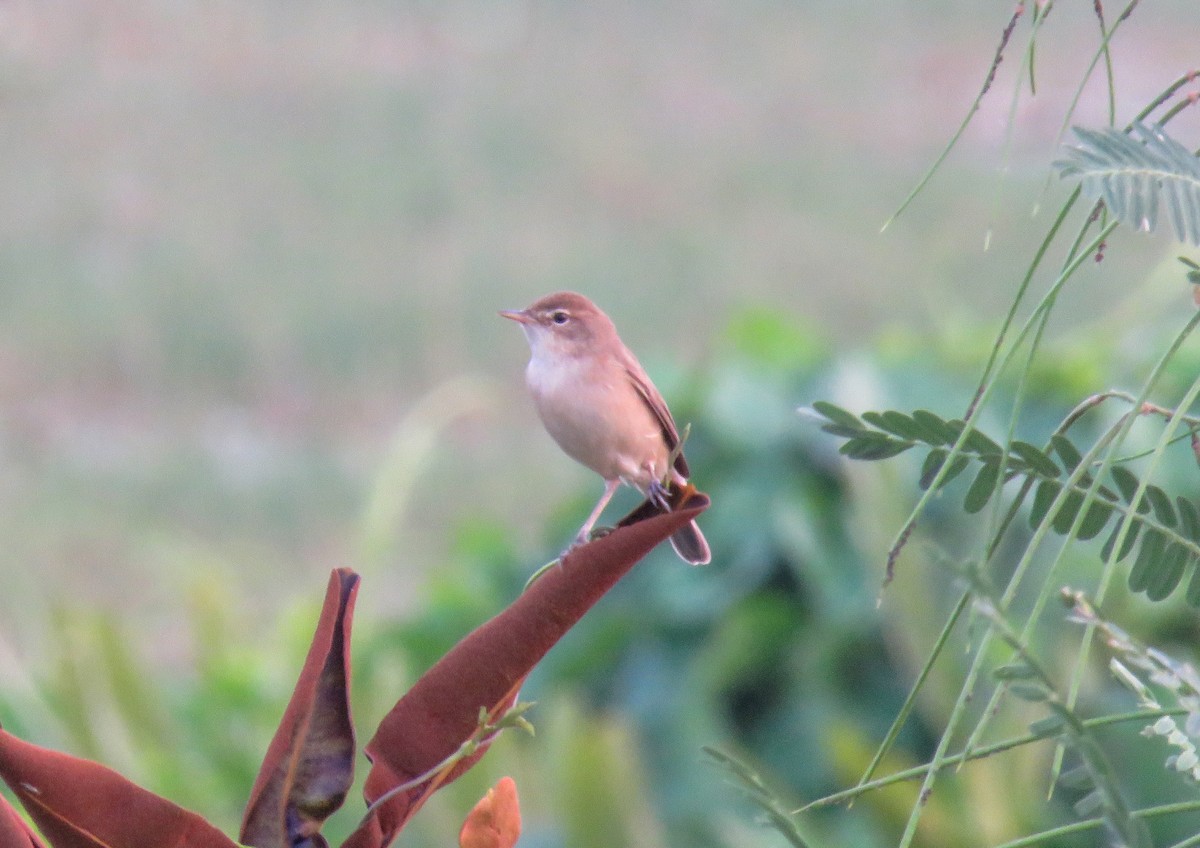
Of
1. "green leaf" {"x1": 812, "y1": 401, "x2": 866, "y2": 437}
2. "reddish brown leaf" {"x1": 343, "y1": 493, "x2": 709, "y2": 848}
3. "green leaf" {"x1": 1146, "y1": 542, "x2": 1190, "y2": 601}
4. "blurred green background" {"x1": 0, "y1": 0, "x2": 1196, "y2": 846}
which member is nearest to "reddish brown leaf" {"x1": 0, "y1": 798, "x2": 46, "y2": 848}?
"reddish brown leaf" {"x1": 343, "y1": 493, "x2": 709, "y2": 848}

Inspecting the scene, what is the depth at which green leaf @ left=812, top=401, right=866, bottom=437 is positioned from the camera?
0.58 metres

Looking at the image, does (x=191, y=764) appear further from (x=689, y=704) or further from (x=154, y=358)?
(x=154, y=358)

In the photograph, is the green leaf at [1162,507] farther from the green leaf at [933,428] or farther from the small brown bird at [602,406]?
the small brown bird at [602,406]

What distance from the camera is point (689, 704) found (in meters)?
2.54

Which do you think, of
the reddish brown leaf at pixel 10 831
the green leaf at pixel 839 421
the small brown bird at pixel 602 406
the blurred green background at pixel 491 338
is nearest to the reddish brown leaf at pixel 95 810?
the reddish brown leaf at pixel 10 831

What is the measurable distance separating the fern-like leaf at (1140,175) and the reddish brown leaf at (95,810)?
36cm

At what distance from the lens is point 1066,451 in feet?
1.98

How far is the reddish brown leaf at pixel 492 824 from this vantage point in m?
0.59

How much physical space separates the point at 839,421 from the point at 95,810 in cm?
30

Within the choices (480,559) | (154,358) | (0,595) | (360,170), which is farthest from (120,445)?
(480,559)

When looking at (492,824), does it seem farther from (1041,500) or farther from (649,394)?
(649,394)

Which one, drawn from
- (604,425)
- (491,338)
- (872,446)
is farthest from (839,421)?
(491,338)

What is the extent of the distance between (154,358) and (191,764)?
7.63ft

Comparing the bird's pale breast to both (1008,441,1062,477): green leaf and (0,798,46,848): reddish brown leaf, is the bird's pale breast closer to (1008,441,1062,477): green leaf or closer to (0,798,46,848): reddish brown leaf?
(1008,441,1062,477): green leaf
